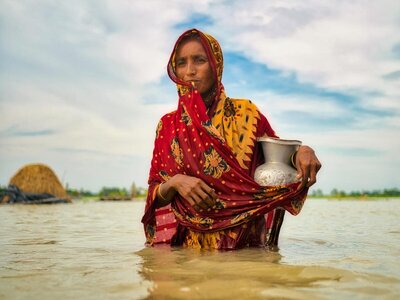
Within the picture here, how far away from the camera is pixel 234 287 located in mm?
1840

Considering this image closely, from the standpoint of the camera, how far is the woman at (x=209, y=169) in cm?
309

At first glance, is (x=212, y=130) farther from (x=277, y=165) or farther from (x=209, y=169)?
(x=277, y=165)

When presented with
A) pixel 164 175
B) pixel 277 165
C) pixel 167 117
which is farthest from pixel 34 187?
pixel 277 165

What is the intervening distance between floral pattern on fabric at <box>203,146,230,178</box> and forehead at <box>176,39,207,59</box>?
0.86m

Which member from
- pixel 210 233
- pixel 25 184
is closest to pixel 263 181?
pixel 210 233

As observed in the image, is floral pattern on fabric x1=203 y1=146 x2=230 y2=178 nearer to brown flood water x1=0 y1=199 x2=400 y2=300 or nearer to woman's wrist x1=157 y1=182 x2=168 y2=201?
woman's wrist x1=157 y1=182 x2=168 y2=201

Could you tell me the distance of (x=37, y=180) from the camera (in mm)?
18172

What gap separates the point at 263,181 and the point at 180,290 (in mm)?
1503

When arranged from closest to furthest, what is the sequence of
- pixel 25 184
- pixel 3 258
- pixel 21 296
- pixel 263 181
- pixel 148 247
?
pixel 21 296 → pixel 3 258 → pixel 263 181 → pixel 148 247 → pixel 25 184

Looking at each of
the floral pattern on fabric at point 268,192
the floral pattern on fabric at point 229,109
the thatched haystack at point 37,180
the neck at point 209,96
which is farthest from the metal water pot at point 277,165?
the thatched haystack at point 37,180

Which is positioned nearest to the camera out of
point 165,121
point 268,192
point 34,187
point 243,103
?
point 268,192

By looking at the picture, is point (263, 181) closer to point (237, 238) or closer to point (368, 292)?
point (237, 238)

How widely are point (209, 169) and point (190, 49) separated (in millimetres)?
1058

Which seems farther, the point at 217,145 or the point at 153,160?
the point at 153,160
